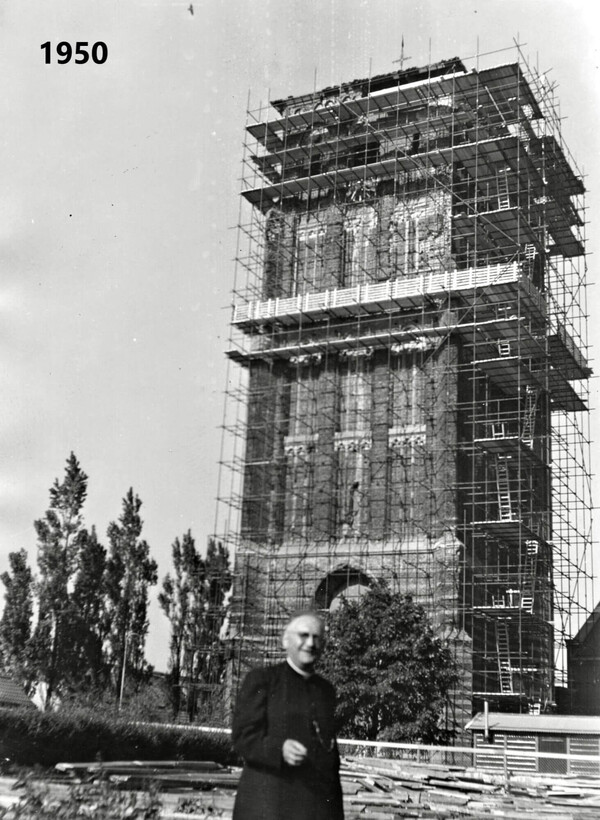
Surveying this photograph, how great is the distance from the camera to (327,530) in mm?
36719

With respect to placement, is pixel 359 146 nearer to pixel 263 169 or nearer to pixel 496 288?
pixel 263 169

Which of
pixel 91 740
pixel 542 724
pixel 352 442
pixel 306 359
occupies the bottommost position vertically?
pixel 91 740

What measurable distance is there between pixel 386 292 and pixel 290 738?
112 ft

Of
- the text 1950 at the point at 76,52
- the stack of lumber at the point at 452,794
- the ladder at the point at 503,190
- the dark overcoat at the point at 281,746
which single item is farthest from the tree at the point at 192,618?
the dark overcoat at the point at 281,746

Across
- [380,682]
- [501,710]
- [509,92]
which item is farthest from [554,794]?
[509,92]

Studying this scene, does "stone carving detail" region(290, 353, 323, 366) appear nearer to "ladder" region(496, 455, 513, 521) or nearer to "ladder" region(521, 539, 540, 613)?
"ladder" region(496, 455, 513, 521)

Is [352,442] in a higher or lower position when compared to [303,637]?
higher

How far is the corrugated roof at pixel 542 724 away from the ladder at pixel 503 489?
9.34m

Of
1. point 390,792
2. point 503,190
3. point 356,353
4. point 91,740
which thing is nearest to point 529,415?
point 356,353

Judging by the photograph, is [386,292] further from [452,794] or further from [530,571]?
[452,794]

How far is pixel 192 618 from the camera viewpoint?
3198cm

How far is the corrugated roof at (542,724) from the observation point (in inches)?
978

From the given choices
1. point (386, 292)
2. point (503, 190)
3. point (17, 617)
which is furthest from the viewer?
point (503, 190)

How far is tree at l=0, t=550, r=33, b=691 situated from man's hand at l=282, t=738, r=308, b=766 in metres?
19.7
